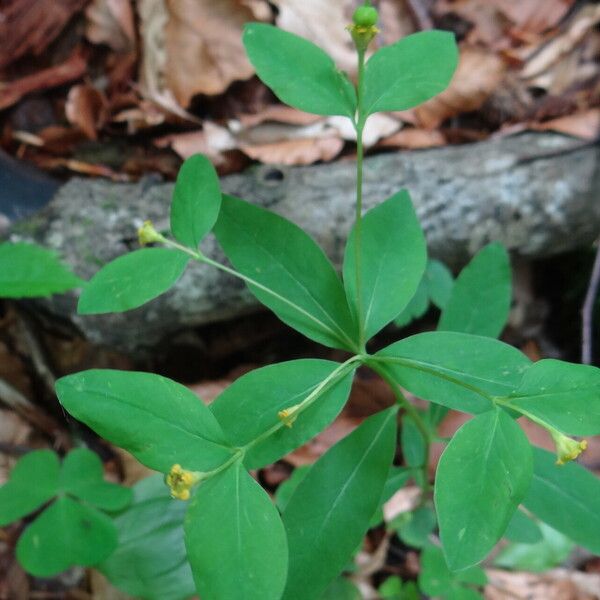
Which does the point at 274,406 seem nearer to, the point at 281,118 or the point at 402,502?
the point at 402,502

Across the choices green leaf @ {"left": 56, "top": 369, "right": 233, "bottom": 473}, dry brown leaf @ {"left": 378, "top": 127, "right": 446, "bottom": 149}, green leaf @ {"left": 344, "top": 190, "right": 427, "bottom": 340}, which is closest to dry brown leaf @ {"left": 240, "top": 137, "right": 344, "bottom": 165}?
dry brown leaf @ {"left": 378, "top": 127, "right": 446, "bottom": 149}

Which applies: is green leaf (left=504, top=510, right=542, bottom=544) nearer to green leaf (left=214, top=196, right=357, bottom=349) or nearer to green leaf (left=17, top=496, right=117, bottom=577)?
green leaf (left=214, top=196, right=357, bottom=349)

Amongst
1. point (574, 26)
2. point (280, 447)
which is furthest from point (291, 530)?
point (574, 26)

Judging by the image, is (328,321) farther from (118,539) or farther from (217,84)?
(217,84)

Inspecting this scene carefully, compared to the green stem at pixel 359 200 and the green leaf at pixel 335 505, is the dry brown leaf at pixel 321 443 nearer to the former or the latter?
the green leaf at pixel 335 505

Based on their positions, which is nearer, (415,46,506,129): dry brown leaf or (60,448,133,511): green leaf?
(60,448,133,511): green leaf

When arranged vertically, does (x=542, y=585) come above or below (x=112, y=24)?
below

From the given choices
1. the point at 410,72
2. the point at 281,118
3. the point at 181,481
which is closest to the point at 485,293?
the point at 410,72
